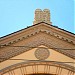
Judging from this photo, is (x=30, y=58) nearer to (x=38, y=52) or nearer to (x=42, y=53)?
(x=38, y=52)

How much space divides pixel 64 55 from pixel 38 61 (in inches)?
73.4

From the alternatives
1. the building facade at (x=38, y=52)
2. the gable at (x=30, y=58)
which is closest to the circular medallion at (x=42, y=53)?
the building facade at (x=38, y=52)

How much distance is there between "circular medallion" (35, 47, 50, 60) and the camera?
59.8 feet

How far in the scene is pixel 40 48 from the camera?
18562 millimetres

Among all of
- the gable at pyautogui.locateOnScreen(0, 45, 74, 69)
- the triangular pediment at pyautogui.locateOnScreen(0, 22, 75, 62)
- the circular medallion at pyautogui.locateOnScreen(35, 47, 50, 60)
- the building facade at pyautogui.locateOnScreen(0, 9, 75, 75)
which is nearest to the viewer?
the building facade at pyautogui.locateOnScreen(0, 9, 75, 75)

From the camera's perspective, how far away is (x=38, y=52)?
18.4 meters

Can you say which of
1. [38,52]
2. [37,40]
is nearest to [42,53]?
[38,52]

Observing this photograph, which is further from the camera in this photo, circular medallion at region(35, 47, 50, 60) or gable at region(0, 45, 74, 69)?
→ circular medallion at region(35, 47, 50, 60)

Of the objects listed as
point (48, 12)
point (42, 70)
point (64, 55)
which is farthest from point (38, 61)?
point (48, 12)

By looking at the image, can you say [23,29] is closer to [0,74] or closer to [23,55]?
[23,55]

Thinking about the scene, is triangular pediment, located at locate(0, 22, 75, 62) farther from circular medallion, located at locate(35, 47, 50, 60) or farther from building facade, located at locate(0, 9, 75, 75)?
circular medallion, located at locate(35, 47, 50, 60)

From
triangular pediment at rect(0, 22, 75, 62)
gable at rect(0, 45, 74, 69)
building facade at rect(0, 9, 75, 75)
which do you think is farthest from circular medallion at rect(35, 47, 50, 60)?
triangular pediment at rect(0, 22, 75, 62)

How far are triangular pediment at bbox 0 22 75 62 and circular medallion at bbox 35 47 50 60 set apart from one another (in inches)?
13.8

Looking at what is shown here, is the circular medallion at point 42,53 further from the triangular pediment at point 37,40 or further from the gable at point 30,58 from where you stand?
the triangular pediment at point 37,40
